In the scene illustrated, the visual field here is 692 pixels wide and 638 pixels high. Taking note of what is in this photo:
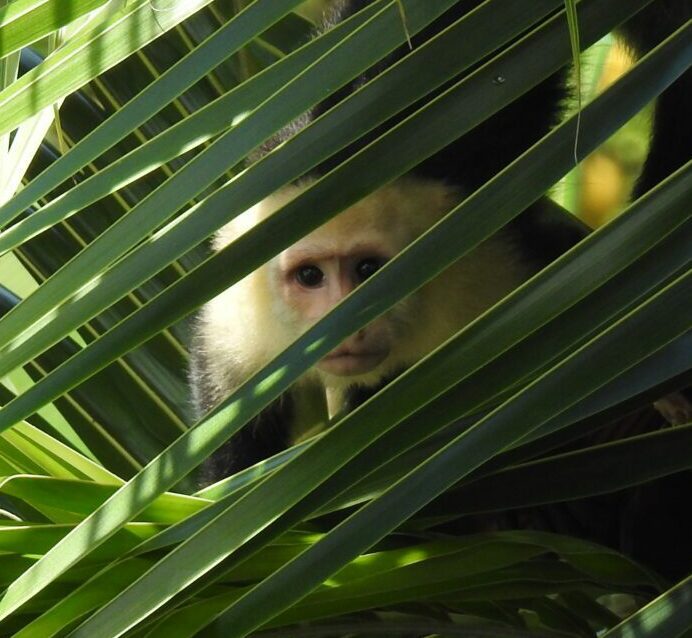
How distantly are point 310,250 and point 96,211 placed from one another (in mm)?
265

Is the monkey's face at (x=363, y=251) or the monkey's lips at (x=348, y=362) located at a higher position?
the monkey's face at (x=363, y=251)

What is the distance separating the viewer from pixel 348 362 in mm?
1480

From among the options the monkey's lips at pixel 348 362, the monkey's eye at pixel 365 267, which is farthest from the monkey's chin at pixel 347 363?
the monkey's eye at pixel 365 267

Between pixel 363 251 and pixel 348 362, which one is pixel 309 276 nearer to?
pixel 363 251

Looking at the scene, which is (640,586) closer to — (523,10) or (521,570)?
(521,570)

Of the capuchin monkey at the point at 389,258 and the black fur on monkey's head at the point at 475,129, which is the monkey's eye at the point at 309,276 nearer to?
the capuchin monkey at the point at 389,258

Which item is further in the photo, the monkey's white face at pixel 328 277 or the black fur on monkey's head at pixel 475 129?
the monkey's white face at pixel 328 277

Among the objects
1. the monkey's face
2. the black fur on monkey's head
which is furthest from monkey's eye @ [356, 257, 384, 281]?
the black fur on monkey's head

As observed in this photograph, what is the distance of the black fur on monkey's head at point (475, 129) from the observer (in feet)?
4.61

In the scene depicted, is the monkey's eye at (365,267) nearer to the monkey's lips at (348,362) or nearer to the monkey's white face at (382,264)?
the monkey's white face at (382,264)

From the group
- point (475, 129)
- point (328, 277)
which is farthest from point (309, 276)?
point (475, 129)

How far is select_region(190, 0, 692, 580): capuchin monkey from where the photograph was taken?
1.46 m

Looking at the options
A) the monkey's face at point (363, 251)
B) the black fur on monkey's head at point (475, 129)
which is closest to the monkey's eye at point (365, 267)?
the monkey's face at point (363, 251)

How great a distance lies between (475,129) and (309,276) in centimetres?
30
